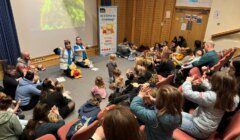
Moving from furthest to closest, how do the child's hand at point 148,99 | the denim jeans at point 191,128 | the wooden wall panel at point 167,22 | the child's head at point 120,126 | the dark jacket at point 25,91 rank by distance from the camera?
the wooden wall panel at point 167,22, the dark jacket at point 25,91, the denim jeans at point 191,128, the child's hand at point 148,99, the child's head at point 120,126

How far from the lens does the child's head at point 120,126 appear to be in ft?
3.77

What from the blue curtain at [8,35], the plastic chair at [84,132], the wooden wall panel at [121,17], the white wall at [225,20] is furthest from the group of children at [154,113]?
the wooden wall panel at [121,17]

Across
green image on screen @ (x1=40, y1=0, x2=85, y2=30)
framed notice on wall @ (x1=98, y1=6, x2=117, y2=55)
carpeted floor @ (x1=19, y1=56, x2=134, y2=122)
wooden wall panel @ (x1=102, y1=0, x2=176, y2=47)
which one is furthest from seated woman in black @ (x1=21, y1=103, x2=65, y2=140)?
wooden wall panel @ (x1=102, y1=0, x2=176, y2=47)

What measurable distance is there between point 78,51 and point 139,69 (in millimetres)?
2819

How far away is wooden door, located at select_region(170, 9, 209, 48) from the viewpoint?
6.39 metres

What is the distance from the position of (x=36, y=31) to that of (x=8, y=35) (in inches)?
31.0

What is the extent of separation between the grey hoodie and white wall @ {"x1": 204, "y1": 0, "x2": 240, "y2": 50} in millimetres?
5920

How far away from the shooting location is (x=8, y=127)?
2.18 m

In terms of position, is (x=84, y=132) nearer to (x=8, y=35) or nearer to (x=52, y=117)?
(x=52, y=117)

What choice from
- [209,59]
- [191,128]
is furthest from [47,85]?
[209,59]

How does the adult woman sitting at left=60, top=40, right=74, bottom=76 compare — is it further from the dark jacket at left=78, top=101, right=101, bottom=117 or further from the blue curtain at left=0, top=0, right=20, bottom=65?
the dark jacket at left=78, top=101, right=101, bottom=117

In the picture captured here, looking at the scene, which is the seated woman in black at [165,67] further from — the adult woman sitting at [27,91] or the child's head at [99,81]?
the adult woman sitting at [27,91]

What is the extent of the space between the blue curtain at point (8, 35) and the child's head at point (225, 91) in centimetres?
485

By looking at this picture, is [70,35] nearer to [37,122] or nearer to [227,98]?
[37,122]
